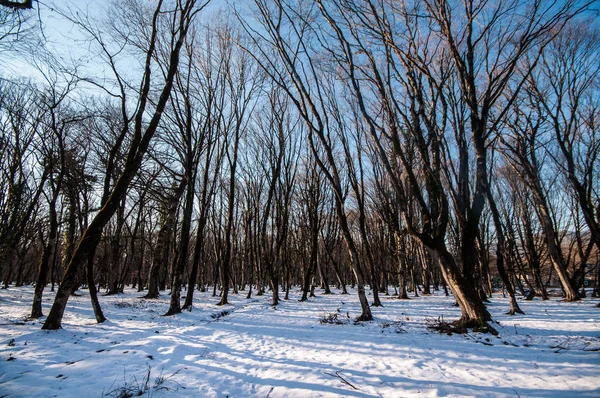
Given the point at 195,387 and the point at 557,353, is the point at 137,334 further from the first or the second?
the point at 557,353

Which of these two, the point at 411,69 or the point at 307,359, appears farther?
the point at 411,69

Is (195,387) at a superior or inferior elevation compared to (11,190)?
inferior

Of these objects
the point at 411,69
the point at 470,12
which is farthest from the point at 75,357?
the point at 470,12

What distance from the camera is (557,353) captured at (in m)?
4.46

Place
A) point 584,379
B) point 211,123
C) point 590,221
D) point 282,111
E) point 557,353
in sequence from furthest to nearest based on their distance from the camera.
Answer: point 282,111
point 211,123
point 590,221
point 557,353
point 584,379

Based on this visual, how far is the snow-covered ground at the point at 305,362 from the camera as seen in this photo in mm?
3270

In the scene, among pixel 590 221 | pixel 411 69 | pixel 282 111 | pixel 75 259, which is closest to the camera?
pixel 75 259

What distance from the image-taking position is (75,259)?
6.38 m

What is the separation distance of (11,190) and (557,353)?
835 inches

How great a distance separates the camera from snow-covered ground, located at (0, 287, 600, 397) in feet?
10.7

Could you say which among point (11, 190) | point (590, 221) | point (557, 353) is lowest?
point (557, 353)

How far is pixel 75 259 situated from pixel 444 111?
37.5 ft

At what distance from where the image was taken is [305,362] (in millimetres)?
4430

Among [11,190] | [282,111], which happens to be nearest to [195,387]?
[282,111]
